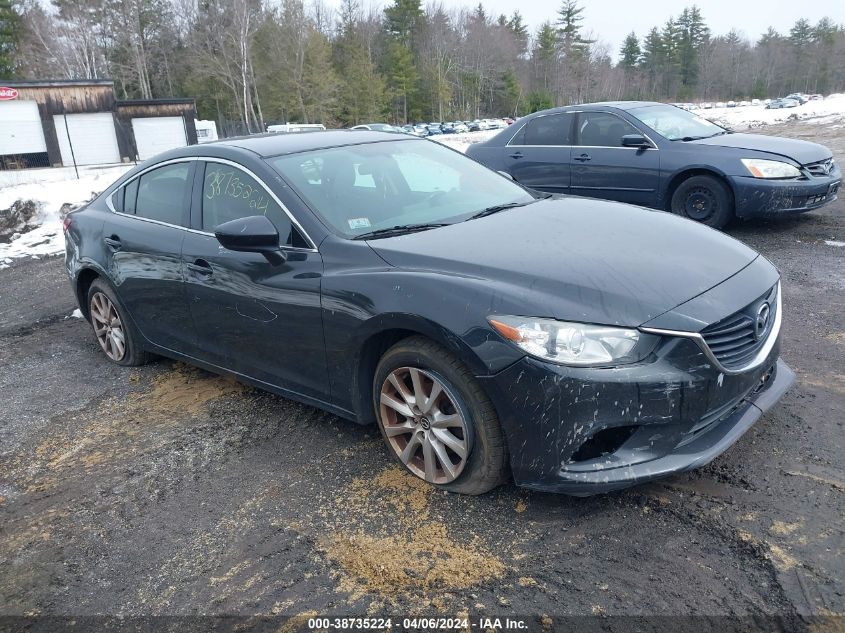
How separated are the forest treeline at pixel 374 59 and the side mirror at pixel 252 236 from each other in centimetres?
5589

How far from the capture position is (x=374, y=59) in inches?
3127

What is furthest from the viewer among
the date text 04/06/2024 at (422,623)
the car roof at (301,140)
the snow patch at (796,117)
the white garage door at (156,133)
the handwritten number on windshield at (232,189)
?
the white garage door at (156,133)

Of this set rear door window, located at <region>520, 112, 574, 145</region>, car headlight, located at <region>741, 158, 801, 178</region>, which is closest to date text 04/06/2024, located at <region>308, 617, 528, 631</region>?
car headlight, located at <region>741, 158, 801, 178</region>

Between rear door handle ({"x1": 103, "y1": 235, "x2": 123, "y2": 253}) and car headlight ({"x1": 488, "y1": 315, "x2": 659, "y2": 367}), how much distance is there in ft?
10.9

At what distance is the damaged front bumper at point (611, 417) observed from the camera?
8.40ft

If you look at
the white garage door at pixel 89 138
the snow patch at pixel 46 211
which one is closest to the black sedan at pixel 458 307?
the snow patch at pixel 46 211

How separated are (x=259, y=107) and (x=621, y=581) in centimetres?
6169

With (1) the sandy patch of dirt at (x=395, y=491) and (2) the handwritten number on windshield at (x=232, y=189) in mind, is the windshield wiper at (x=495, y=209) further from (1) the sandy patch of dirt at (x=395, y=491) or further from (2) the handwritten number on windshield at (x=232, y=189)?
(1) the sandy patch of dirt at (x=395, y=491)

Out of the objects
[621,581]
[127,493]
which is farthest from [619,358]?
[127,493]

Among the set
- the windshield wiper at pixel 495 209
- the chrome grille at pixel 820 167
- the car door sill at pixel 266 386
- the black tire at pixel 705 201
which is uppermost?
the windshield wiper at pixel 495 209

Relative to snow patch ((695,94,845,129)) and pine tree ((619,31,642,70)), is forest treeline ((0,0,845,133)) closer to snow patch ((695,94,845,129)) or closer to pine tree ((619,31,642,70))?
pine tree ((619,31,642,70))

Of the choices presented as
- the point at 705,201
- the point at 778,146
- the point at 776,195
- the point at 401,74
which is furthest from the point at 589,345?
the point at 401,74

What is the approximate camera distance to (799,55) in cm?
9775

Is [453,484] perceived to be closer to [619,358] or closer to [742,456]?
Result: [619,358]
